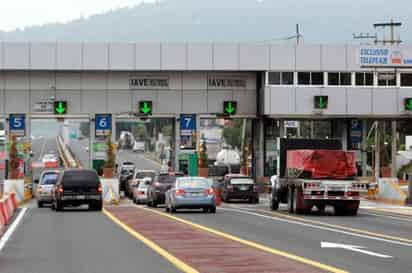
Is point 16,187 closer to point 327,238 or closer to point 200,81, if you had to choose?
point 200,81

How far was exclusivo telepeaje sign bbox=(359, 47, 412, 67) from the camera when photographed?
5572cm

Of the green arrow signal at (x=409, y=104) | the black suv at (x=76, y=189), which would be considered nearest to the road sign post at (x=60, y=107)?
the black suv at (x=76, y=189)

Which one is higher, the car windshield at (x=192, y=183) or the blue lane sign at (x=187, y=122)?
the blue lane sign at (x=187, y=122)

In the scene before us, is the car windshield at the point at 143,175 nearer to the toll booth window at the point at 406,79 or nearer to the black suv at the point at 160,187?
the black suv at the point at 160,187

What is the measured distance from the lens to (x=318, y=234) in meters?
25.1

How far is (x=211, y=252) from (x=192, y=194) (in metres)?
17.9

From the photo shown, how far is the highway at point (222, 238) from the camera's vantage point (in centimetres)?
1729

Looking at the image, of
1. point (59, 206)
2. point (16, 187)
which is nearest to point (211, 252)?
point (59, 206)

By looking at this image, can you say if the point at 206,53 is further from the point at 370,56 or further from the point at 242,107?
the point at 370,56

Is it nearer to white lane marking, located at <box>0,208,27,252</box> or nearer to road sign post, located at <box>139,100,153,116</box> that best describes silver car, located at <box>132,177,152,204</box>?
road sign post, located at <box>139,100,153,116</box>

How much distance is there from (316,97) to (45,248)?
42888 millimetres

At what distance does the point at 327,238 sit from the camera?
23578 millimetres

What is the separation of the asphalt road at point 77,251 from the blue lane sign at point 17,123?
32.0 metres

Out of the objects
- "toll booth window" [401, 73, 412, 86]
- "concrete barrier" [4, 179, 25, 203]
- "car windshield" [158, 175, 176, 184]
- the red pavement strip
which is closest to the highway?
the red pavement strip
